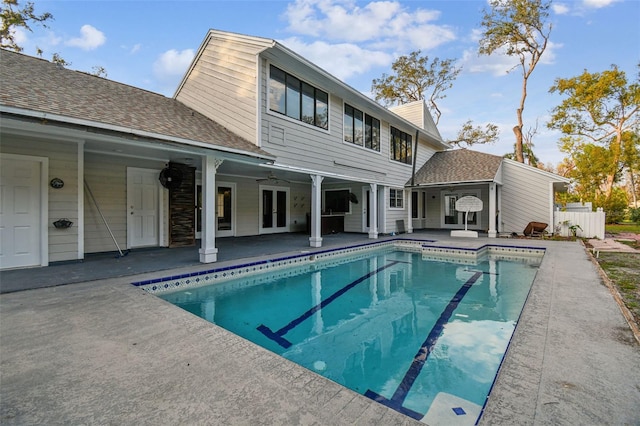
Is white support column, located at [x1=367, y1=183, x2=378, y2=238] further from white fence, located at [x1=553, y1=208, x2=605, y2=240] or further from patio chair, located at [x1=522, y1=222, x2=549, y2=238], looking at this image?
white fence, located at [x1=553, y1=208, x2=605, y2=240]

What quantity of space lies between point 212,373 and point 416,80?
24.8 metres

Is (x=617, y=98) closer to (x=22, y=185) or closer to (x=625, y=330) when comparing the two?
(x=625, y=330)

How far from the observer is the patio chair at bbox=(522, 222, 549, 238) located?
457 inches

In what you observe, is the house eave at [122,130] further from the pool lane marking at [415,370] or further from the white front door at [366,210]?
the white front door at [366,210]

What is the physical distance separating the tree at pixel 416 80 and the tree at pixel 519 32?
2.90m

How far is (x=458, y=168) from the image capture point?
13836 mm

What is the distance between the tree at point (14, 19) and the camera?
13039 millimetres

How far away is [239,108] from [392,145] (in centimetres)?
767

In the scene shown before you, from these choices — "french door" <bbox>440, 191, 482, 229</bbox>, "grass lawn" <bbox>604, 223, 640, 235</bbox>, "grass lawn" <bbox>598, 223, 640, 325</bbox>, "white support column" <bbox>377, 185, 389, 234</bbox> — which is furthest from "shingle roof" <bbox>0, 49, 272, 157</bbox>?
"grass lawn" <bbox>604, 223, 640, 235</bbox>

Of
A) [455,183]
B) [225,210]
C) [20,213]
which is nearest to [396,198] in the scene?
[455,183]

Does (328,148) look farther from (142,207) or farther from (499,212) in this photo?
(499,212)

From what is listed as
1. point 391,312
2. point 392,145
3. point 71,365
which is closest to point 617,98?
point 392,145

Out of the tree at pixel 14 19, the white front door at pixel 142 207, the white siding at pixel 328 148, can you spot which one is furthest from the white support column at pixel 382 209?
the tree at pixel 14 19

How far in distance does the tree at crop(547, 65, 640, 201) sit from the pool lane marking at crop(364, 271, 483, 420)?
957 inches
